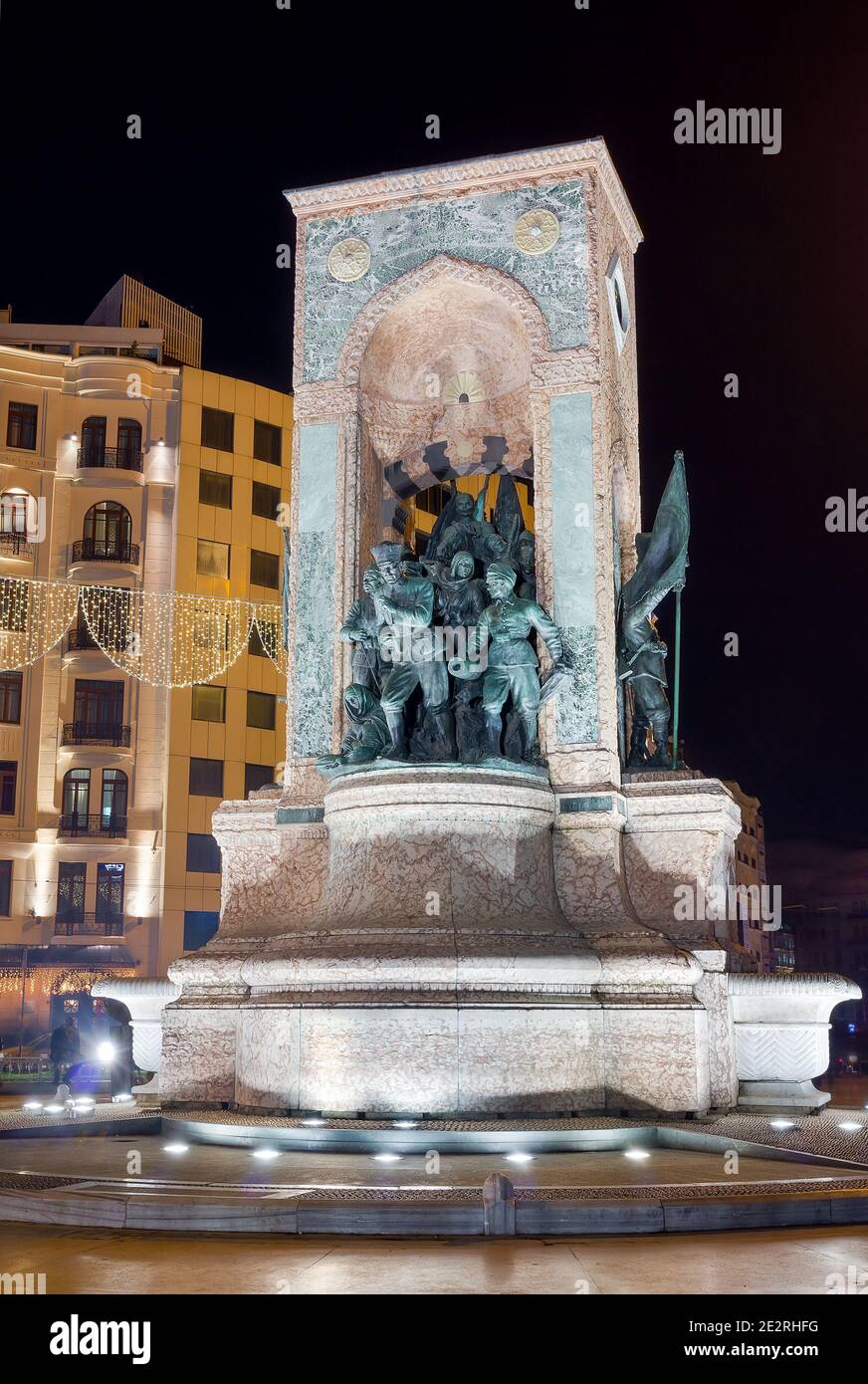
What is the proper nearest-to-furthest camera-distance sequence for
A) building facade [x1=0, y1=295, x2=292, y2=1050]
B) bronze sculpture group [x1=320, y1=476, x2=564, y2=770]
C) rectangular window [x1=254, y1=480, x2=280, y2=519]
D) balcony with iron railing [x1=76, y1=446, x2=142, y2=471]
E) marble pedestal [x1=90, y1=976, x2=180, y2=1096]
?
bronze sculpture group [x1=320, y1=476, x2=564, y2=770] → marble pedestal [x1=90, y1=976, x2=180, y2=1096] → building facade [x1=0, y1=295, x2=292, y2=1050] → balcony with iron railing [x1=76, y1=446, x2=142, y2=471] → rectangular window [x1=254, y1=480, x2=280, y2=519]

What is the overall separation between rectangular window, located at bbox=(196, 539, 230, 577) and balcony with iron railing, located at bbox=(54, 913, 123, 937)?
12.1 meters

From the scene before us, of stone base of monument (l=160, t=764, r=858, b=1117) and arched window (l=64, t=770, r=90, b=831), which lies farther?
arched window (l=64, t=770, r=90, b=831)

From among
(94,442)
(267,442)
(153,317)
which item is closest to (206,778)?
(94,442)

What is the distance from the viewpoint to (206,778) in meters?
47.0

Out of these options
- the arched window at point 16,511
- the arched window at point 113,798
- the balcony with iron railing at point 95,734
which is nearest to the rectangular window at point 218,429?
the arched window at point 16,511

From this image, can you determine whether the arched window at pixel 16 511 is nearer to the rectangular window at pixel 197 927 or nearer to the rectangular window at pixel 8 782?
the rectangular window at pixel 8 782

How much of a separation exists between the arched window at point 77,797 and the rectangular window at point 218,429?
40.9 feet

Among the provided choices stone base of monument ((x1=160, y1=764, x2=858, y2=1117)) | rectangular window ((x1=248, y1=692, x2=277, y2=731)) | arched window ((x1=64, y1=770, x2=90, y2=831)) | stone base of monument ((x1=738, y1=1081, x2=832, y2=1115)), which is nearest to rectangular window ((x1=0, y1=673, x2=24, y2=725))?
arched window ((x1=64, y1=770, x2=90, y2=831))

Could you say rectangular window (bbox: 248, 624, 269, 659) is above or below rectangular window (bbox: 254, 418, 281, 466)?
below

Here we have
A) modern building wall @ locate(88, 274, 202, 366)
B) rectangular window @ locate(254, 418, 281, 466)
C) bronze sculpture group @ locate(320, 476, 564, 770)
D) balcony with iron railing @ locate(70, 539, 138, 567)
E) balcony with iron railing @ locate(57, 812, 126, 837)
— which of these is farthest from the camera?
Result: modern building wall @ locate(88, 274, 202, 366)

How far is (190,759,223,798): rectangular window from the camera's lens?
4678 centimetres

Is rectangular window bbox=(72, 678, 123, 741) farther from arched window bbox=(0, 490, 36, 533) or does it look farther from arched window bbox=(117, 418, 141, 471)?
arched window bbox=(117, 418, 141, 471)

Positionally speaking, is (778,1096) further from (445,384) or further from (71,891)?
(71,891)
